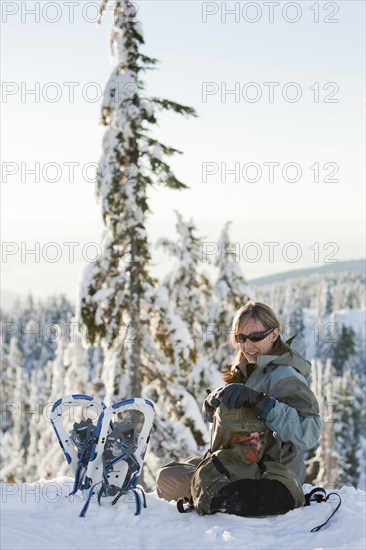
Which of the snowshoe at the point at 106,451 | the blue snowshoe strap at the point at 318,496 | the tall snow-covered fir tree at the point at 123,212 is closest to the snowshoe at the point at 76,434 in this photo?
the snowshoe at the point at 106,451

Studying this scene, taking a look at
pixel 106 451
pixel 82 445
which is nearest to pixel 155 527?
pixel 106 451

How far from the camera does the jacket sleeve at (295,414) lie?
542 centimetres

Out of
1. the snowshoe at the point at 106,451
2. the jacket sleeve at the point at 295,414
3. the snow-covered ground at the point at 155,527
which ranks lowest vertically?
the snow-covered ground at the point at 155,527

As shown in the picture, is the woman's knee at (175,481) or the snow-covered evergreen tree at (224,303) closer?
the woman's knee at (175,481)

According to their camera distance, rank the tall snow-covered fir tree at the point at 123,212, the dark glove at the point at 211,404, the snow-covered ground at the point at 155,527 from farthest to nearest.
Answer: the tall snow-covered fir tree at the point at 123,212 < the dark glove at the point at 211,404 < the snow-covered ground at the point at 155,527

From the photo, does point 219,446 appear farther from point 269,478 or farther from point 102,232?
point 102,232

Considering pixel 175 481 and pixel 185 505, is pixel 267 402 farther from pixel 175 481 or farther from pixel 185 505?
pixel 175 481

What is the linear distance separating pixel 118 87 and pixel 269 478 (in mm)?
10184

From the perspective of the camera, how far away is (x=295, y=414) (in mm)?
5453

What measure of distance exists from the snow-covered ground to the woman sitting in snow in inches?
11.0

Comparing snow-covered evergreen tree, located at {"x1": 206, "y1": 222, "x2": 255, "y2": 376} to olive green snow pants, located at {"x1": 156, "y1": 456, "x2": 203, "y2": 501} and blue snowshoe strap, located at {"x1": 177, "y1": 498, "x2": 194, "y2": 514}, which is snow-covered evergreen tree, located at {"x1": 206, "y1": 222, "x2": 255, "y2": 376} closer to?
olive green snow pants, located at {"x1": 156, "y1": 456, "x2": 203, "y2": 501}

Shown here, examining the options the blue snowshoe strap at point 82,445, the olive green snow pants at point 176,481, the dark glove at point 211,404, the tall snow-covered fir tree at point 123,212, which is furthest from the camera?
the tall snow-covered fir tree at point 123,212

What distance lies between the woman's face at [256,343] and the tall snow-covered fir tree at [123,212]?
25.0ft

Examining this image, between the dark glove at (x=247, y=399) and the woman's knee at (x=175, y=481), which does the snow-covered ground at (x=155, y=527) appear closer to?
the woman's knee at (x=175, y=481)
